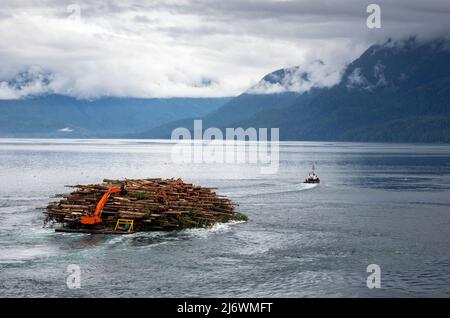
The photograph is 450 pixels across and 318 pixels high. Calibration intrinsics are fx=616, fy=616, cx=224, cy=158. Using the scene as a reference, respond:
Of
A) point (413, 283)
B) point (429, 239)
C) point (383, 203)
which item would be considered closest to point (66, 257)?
point (413, 283)

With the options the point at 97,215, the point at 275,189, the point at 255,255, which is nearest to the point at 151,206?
the point at 97,215

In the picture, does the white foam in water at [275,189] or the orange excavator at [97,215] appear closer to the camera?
the orange excavator at [97,215]

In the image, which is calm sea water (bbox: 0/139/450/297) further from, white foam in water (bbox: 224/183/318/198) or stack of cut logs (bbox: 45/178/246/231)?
white foam in water (bbox: 224/183/318/198)

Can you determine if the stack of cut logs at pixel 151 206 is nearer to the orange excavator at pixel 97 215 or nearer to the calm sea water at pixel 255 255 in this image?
the orange excavator at pixel 97 215

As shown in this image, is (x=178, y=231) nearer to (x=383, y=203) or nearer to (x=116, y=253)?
(x=116, y=253)

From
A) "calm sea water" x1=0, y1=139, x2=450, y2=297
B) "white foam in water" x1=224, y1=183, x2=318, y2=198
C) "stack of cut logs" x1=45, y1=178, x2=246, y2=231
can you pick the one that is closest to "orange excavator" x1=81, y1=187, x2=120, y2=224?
"stack of cut logs" x1=45, y1=178, x2=246, y2=231

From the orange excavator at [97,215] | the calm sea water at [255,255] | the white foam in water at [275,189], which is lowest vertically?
the calm sea water at [255,255]

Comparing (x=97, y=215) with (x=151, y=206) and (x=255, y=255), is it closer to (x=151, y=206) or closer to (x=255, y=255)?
(x=151, y=206)

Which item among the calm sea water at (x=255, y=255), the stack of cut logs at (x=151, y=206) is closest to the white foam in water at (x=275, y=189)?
the calm sea water at (x=255, y=255)
